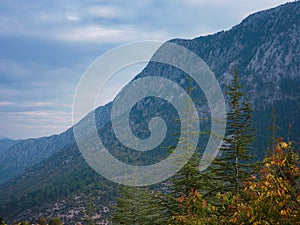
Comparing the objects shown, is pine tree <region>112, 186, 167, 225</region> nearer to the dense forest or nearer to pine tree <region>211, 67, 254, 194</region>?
the dense forest

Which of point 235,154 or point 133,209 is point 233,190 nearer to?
point 235,154

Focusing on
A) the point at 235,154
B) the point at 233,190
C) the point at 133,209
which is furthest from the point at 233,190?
the point at 133,209

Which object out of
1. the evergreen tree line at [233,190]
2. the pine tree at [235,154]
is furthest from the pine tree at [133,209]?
the pine tree at [235,154]

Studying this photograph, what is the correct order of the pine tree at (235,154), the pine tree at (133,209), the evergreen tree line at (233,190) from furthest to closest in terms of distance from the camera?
the pine tree at (133,209)
the pine tree at (235,154)
the evergreen tree line at (233,190)

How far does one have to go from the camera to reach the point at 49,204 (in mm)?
166375

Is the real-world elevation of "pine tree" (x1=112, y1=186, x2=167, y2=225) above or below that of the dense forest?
below

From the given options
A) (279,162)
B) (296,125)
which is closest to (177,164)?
(279,162)

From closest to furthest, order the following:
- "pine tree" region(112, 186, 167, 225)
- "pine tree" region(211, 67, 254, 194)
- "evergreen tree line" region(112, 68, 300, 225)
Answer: "evergreen tree line" region(112, 68, 300, 225) → "pine tree" region(211, 67, 254, 194) → "pine tree" region(112, 186, 167, 225)

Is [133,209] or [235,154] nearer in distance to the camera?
[235,154]

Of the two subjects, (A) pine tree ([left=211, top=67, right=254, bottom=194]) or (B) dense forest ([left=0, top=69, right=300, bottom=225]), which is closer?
(B) dense forest ([left=0, top=69, right=300, bottom=225])

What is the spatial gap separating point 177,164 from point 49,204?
163296mm

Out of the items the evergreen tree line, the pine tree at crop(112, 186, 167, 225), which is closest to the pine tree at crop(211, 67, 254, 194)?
the evergreen tree line

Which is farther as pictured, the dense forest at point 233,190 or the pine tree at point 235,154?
the pine tree at point 235,154

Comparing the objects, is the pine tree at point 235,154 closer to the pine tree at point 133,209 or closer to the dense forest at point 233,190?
the dense forest at point 233,190
